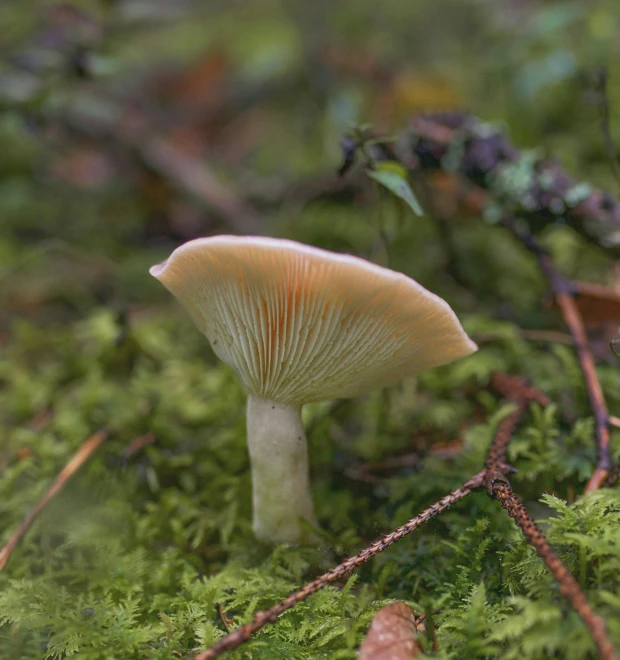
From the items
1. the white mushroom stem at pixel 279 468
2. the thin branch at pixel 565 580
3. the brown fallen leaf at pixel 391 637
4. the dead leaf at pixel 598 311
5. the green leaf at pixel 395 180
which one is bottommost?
the brown fallen leaf at pixel 391 637

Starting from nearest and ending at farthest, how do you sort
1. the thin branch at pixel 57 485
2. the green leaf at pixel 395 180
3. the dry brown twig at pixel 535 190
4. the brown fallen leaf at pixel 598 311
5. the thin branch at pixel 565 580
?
1. the thin branch at pixel 565 580
2. the green leaf at pixel 395 180
3. the thin branch at pixel 57 485
4. the dry brown twig at pixel 535 190
5. the brown fallen leaf at pixel 598 311

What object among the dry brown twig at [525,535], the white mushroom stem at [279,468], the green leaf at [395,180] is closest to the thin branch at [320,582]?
the dry brown twig at [525,535]

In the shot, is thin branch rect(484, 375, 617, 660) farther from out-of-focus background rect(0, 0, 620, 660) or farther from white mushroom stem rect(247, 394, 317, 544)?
white mushroom stem rect(247, 394, 317, 544)

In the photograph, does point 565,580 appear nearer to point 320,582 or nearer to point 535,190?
point 320,582

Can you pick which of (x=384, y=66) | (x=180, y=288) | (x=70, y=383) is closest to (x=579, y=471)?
(x=180, y=288)

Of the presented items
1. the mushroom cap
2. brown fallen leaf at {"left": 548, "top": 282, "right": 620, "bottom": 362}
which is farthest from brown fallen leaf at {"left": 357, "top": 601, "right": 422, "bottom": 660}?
brown fallen leaf at {"left": 548, "top": 282, "right": 620, "bottom": 362}

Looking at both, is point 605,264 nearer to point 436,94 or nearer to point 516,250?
point 516,250

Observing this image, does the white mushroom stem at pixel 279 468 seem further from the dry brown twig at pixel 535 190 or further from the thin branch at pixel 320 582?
the dry brown twig at pixel 535 190
